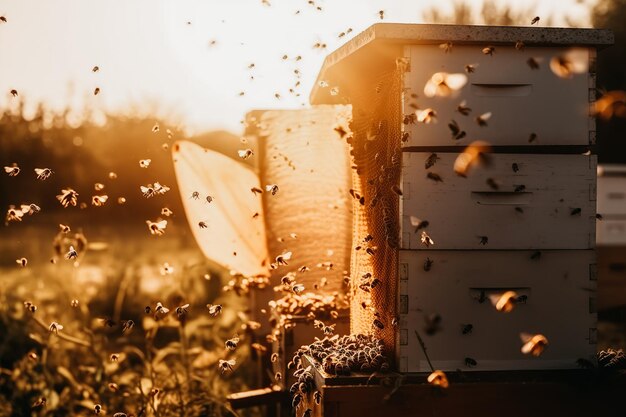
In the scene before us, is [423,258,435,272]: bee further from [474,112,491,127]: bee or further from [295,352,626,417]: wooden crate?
[474,112,491,127]: bee

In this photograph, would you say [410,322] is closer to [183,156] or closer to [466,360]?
[466,360]

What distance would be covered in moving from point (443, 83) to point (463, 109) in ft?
0.44

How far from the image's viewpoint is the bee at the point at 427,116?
8.90 ft

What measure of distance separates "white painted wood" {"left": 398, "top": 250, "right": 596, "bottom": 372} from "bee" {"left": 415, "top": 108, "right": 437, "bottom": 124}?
0.54m

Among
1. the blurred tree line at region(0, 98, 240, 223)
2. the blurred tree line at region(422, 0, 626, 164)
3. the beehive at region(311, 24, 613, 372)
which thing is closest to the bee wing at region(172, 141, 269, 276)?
the beehive at region(311, 24, 613, 372)

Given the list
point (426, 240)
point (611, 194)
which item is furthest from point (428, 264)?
point (611, 194)

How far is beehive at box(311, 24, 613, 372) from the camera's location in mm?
2832

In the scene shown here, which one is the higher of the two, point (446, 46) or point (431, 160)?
point (446, 46)

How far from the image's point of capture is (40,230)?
1961 cm

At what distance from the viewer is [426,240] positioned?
2799mm

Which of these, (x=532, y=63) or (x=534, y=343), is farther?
(x=532, y=63)

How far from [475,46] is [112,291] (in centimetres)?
664

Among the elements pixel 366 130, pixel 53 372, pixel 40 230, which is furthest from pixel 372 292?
pixel 40 230

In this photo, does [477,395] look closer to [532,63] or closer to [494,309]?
[494,309]
